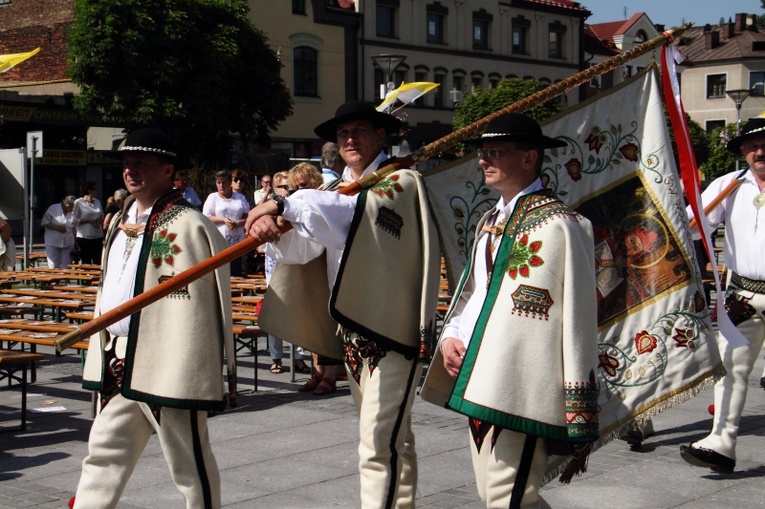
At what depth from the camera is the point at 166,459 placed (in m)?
4.60

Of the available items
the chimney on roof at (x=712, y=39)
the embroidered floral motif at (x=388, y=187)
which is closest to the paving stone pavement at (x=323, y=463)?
the embroidered floral motif at (x=388, y=187)

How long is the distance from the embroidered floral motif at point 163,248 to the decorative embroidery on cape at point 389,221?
85 centimetres

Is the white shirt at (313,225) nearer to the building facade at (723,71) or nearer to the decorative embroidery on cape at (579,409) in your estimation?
the decorative embroidery on cape at (579,409)

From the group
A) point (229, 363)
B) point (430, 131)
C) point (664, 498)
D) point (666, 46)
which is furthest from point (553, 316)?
point (430, 131)

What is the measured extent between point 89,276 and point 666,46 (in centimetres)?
1039

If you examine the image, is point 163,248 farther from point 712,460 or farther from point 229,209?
point 229,209

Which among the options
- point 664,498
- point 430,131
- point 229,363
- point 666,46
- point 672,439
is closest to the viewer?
point 229,363

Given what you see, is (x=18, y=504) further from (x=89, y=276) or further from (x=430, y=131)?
(x=430, y=131)

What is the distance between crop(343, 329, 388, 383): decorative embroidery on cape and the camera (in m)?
4.72

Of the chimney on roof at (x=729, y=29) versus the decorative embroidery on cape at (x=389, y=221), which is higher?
the chimney on roof at (x=729, y=29)

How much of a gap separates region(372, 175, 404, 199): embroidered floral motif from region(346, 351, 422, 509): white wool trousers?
68 centimetres

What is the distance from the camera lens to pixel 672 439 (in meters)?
7.40

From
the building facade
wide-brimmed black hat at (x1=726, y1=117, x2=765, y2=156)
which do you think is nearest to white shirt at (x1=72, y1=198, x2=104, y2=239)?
wide-brimmed black hat at (x1=726, y1=117, x2=765, y2=156)

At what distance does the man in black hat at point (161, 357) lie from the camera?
4.57 meters
